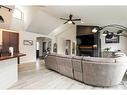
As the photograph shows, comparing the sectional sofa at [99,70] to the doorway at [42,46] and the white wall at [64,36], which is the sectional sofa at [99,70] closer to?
the white wall at [64,36]

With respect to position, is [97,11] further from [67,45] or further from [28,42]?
[67,45]

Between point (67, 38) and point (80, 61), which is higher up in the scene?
point (67, 38)

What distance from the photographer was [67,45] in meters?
13.0

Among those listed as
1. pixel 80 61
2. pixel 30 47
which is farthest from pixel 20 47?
pixel 80 61

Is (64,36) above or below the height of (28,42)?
above

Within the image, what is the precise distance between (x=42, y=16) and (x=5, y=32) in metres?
2.25

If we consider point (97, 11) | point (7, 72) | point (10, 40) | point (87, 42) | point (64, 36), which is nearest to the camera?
point (7, 72)

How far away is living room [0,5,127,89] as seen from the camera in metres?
4.18

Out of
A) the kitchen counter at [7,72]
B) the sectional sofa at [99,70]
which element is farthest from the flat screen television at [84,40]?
the kitchen counter at [7,72]

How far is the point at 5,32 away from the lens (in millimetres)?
7859

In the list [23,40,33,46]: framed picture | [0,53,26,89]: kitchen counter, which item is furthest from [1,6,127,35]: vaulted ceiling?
[0,53,26,89]: kitchen counter

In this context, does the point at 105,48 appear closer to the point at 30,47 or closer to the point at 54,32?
the point at 54,32

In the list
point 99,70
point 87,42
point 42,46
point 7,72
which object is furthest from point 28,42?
point 99,70

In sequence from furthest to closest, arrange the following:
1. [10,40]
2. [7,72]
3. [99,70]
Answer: [10,40] → [99,70] → [7,72]
